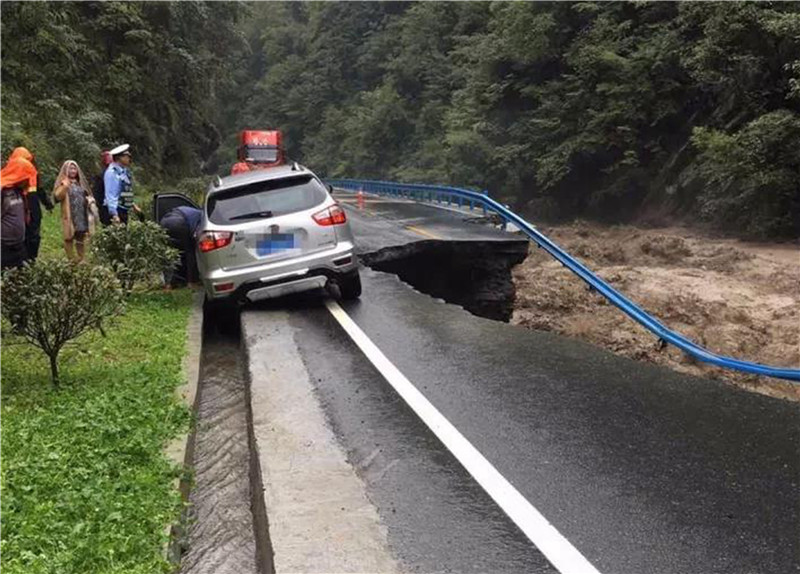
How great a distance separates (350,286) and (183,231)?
116 inches

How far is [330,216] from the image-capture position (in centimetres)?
886

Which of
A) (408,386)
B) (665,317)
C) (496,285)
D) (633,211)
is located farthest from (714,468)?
(633,211)

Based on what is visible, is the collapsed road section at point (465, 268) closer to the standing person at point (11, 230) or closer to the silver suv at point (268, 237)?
the silver suv at point (268, 237)

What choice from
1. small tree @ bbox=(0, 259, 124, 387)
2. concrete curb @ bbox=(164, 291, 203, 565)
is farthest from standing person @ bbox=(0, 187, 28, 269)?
concrete curb @ bbox=(164, 291, 203, 565)

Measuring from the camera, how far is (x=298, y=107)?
73625 mm

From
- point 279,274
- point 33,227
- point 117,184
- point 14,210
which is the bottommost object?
point 279,274

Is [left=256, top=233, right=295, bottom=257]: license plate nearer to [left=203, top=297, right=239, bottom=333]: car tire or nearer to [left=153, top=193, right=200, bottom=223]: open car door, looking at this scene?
[left=203, top=297, right=239, bottom=333]: car tire

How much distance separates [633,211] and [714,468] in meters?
20.8

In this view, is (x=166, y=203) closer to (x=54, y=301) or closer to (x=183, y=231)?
(x=183, y=231)

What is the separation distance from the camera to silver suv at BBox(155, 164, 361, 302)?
28.0 ft

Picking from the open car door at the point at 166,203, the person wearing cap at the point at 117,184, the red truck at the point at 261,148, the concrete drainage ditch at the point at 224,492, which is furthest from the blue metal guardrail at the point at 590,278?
the person wearing cap at the point at 117,184

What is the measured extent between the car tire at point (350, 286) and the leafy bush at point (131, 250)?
7.47 feet

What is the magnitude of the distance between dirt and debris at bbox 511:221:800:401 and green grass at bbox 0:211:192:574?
566cm

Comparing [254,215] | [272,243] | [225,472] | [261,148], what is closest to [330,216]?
[272,243]
